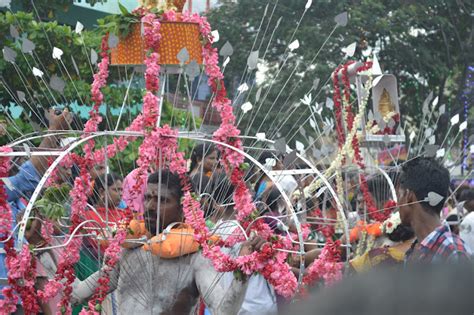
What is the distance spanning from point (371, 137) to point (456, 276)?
7.00 meters

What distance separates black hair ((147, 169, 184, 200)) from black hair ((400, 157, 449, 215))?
995 millimetres

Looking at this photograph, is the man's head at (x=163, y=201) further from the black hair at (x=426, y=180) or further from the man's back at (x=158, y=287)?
the black hair at (x=426, y=180)

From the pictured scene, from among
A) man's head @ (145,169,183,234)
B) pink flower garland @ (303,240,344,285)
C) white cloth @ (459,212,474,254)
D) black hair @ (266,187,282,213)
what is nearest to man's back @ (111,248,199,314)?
man's head @ (145,169,183,234)

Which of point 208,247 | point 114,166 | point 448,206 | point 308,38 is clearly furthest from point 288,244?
point 308,38

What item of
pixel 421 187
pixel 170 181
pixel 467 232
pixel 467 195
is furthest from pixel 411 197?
pixel 467 195

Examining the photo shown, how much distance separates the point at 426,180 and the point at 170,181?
1.12m

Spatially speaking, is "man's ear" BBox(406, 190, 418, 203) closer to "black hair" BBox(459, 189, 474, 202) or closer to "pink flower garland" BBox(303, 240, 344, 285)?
"pink flower garland" BBox(303, 240, 344, 285)

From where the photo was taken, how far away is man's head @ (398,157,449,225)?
4.01 metres

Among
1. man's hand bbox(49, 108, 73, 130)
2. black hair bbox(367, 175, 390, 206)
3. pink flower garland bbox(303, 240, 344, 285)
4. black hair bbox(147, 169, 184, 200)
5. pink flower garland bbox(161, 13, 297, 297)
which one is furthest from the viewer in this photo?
black hair bbox(367, 175, 390, 206)

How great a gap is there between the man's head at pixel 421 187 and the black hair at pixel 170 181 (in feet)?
3.18

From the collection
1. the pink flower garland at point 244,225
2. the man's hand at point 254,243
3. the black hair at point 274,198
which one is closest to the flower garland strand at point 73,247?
the pink flower garland at point 244,225

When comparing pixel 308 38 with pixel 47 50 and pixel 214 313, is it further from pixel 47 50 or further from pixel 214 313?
pixel 214 313

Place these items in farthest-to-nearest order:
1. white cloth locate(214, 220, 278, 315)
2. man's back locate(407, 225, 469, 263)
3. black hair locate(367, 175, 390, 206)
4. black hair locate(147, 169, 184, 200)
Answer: black hair locate(367, 175, 390, 206)
white cloth locate(214, 220, 278, 315)
black hair locate(147, 169, 184, 200)
man's back locate(407, 225, 469, 263)

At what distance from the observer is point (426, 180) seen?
4.13 metres
